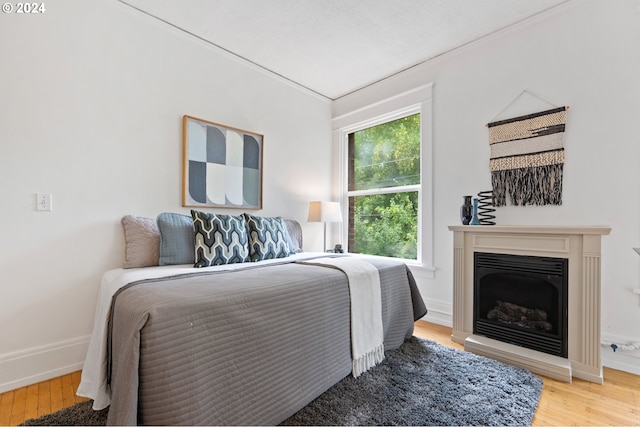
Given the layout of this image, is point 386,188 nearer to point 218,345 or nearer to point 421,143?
point 421,143

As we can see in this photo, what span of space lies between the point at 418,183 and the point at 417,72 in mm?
1144

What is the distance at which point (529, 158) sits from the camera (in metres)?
2.32

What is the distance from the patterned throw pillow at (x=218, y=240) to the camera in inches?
81.6

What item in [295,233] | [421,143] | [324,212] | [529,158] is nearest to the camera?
[529,158]

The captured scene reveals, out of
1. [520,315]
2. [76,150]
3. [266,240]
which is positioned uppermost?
[76,150]

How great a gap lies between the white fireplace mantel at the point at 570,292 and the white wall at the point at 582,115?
0.37 meters

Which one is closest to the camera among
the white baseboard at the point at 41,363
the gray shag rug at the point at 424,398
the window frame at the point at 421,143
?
the gray shag rug at the point at 424,398

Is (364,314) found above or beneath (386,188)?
beneath

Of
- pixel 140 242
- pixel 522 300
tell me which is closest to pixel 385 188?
pixel 522 300

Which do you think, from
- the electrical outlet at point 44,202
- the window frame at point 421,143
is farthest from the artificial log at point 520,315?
the electrical outlet at point 44,202

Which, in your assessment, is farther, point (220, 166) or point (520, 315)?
point (220, 166)

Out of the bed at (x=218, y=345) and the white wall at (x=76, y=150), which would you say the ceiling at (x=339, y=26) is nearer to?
the white wall at (x=76, y=150)

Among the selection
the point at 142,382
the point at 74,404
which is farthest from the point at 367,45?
the point at 74,404

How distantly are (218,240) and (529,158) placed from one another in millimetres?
2482
